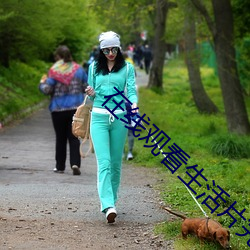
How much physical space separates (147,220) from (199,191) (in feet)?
5.99

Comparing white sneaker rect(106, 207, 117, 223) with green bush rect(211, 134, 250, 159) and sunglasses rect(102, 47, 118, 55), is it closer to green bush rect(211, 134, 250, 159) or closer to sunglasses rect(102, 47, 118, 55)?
sunglasses rect(102, 47, 118, 55)

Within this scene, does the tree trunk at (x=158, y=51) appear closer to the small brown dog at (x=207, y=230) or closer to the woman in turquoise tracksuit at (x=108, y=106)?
the woman in turquoise tracksuit at (x=108, y=106)

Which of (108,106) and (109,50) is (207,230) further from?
(109,50)

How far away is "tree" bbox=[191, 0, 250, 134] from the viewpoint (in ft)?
52.5

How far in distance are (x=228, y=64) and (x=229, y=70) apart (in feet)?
0.49

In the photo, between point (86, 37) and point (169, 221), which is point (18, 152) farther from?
point (86, 37)

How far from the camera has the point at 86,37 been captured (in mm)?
35250

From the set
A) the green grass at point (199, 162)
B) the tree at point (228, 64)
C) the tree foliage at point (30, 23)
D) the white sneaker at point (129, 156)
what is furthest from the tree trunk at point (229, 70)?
the tree foliage at point (30, 23)

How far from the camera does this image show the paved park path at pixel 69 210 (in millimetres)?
6723

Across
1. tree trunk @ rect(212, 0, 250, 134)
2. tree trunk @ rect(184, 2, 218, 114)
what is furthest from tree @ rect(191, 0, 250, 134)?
tree trunk @ rect(184, 2, 218, 114)

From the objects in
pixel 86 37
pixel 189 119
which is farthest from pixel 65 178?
pixel 86 37

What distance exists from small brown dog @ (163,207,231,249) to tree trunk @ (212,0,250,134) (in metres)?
9.99

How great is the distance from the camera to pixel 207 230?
20.5 ft

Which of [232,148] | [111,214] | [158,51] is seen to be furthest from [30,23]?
[158,51]
